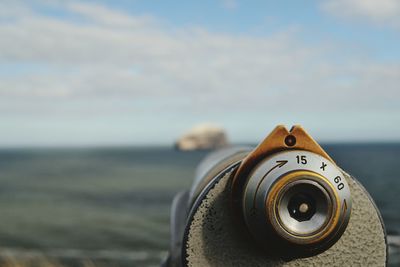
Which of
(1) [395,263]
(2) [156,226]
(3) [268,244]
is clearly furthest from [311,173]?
(2) [156,226]

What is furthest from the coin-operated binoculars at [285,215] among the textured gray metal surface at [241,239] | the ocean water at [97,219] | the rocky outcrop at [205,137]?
the rocky outcrop at [205,137]

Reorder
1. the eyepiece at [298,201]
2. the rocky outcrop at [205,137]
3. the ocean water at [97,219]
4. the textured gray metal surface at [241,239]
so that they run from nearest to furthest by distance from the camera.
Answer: the eyepiece at [298,201]
the textured gray metal surface at [241,239]
the ocean water at [97,219]
the rocky outcrop at [205,137]

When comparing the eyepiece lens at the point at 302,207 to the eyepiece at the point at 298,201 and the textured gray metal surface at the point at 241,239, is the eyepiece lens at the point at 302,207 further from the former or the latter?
the textured gray metal surface at the point at 241,239

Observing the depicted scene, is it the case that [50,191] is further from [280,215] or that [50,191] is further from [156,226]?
[280,215]

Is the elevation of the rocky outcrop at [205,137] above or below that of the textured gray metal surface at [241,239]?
above

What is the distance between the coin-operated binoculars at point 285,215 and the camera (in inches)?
86.4

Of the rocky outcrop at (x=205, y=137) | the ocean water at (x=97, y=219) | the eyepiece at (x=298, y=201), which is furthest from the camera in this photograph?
the rocky outcrop at (x=205, y=137)

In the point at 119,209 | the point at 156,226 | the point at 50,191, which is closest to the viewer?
the point at 156,226

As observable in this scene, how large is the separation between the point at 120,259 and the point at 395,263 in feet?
32.4

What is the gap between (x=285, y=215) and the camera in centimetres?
221

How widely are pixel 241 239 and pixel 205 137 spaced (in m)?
144

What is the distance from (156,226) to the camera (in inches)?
1265

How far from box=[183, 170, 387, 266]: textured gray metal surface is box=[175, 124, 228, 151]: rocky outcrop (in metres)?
138

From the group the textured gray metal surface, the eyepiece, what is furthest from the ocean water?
the eyepiece
